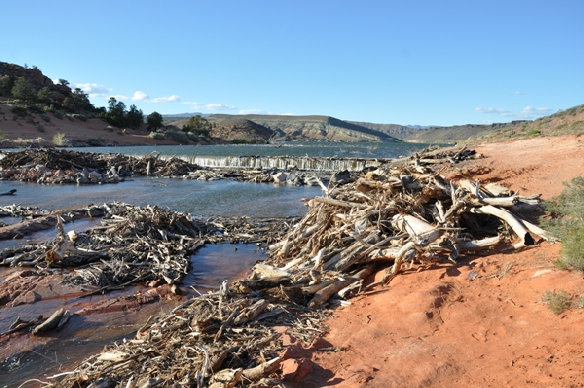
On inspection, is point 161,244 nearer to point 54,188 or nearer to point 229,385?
point 229,385

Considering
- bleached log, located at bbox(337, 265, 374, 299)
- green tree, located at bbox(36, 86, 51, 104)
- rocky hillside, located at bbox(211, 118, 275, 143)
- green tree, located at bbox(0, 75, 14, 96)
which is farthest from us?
rocky hillside, located at bbox(211, 118, 275, 143)

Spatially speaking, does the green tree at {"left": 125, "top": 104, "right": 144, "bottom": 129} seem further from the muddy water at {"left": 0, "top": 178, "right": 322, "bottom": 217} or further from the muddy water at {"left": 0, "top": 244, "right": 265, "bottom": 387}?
the muddy water at {"left": 0, "top": 244, "right": 265, "bottom": 387}

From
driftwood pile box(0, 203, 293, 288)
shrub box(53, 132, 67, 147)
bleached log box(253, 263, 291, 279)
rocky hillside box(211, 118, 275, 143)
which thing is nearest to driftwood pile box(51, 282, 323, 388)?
bleached log box(253, 263, 291, 279)

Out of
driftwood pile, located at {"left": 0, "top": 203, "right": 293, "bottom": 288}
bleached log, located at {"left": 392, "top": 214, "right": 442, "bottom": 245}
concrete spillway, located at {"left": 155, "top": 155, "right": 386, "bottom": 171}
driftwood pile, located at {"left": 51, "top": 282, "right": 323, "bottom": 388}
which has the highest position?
bleached log, located at {"left": 392, "top": 214, "right": 442, "bottom": 245}

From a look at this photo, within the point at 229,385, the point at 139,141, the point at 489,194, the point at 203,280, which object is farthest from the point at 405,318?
the point at 139,141

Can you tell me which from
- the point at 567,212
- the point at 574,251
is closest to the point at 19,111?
the point at 567,212

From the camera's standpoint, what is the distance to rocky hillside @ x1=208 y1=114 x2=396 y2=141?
12206 centimetres

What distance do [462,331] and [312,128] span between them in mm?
133337

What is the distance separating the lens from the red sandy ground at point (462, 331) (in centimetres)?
338

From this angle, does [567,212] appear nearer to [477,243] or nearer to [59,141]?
[477,243]

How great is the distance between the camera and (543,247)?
543 centimetres

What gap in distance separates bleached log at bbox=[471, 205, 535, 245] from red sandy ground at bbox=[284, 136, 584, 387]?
0.56 feet

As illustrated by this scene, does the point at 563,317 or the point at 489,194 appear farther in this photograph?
the point at 489,194

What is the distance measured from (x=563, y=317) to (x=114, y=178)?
2294 cm
